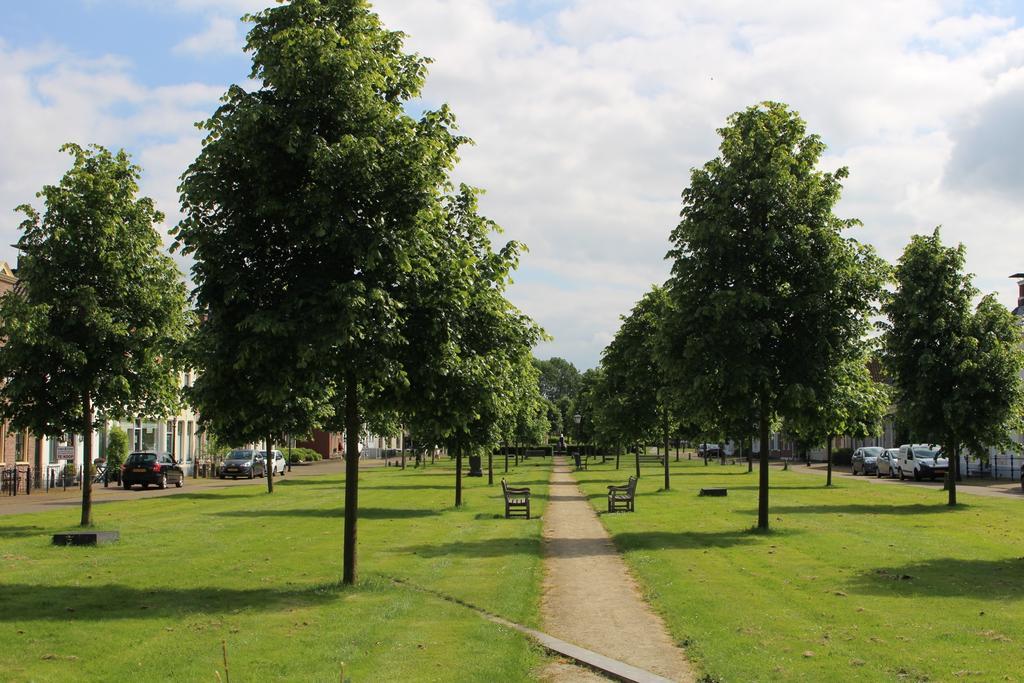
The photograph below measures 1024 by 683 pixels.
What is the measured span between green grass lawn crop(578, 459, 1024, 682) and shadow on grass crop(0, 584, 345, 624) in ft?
14.5

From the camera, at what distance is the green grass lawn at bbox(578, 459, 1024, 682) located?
831cm

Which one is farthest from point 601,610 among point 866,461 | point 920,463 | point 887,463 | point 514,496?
point 866,461

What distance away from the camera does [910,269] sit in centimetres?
2730

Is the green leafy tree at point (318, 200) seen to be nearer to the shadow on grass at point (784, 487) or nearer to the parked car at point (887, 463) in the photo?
the shadow on grass at point (784, 487)

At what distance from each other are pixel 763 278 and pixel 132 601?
13220 mm

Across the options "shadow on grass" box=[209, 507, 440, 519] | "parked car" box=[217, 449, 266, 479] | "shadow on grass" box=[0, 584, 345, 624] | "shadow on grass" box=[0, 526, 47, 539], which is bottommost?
"parked car" box=[217, 449, 266, 479]

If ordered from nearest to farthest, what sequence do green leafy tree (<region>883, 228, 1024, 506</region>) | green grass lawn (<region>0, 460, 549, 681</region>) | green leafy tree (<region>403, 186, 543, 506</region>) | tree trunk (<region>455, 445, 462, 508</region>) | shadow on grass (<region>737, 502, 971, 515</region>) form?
green grass lawn (<region>0, 460, 549, 681</region>)
green leafy tree (<region>403, 186, 543, 506</region>)
shadow on grass (<region>737, 502, 971, 515</region>)
green leafy tree (<region>883, 228, 1024, 506</region>)
tree trunk (<region>455, 445, 462, 508</region>)

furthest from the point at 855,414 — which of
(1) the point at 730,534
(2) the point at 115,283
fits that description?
(2) the point at 115,283

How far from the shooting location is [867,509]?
1034 inches

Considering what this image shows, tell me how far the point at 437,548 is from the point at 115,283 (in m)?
8.92

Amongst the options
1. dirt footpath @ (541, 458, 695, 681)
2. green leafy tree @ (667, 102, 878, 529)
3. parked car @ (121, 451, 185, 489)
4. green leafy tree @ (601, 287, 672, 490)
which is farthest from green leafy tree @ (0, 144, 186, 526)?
parked car @ (121, 451, 185, 489)

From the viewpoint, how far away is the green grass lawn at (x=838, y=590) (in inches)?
327

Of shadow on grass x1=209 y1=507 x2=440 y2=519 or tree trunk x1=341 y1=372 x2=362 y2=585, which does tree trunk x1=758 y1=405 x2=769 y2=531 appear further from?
tree trunk x1=341 y1=372 x2=362 y2=585

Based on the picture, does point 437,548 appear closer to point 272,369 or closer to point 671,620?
point 272,369
